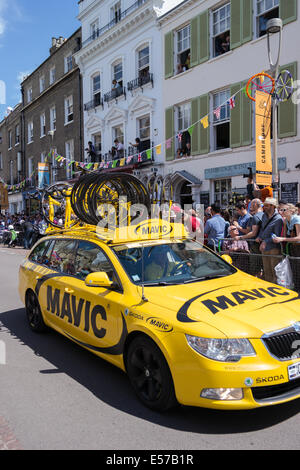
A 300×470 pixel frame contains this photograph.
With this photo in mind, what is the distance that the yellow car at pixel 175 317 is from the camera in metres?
3.07

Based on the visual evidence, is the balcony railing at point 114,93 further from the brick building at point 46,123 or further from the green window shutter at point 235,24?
the green window shutter at point 235,24

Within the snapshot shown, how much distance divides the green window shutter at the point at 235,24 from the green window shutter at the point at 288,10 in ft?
5.81

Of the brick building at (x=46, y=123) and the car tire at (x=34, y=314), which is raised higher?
the brick building at (x=46, y=123)

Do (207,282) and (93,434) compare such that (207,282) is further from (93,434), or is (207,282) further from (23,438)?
(23,438)

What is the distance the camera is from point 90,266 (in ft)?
15.2

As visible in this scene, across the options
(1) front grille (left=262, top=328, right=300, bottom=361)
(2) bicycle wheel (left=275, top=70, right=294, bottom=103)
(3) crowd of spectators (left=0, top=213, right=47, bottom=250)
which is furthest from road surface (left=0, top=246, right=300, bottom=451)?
(3) crowd of spectators (left=0, top=213, right=47, bottom=250)

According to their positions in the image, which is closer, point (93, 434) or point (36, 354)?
point (93, 434)

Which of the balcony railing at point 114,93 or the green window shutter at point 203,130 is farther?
the balcony railing at point 114,93

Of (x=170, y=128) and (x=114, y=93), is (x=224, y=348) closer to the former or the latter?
(x=170, y=128)

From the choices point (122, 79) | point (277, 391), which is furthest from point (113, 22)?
point (277, 391)

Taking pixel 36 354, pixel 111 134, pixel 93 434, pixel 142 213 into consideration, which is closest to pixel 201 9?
pixel 111 134

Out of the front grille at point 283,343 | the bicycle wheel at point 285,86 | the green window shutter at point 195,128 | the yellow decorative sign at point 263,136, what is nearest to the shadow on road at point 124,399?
the front grille at point 283,343
